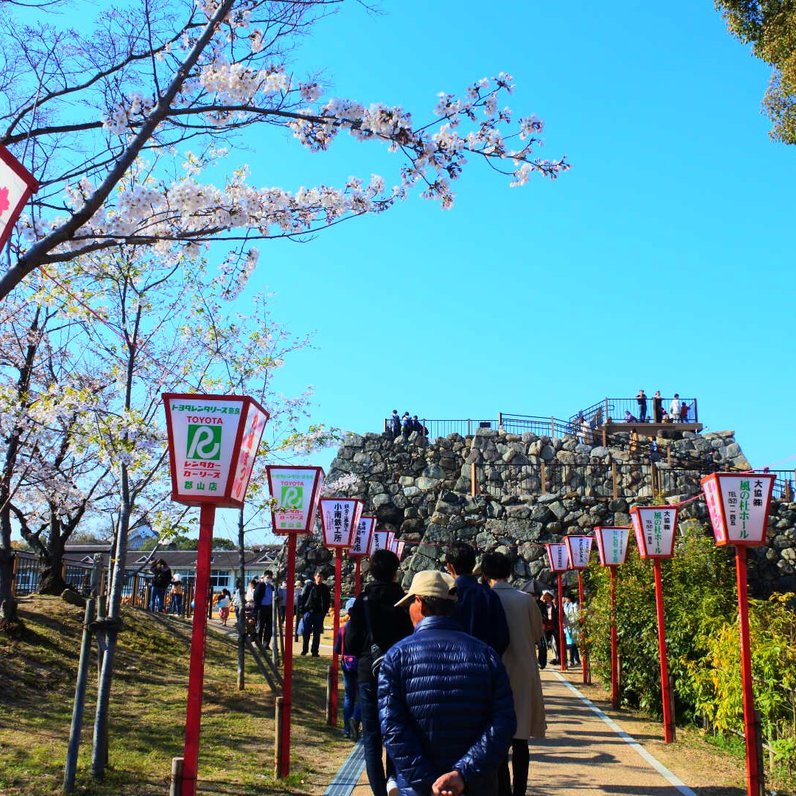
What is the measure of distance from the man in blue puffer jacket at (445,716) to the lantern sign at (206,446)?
239 centimetres

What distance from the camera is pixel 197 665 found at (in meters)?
5.04

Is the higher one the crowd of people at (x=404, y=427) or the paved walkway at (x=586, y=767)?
the crowd of people at (x=404, y=427)

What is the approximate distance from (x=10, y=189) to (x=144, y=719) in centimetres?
740

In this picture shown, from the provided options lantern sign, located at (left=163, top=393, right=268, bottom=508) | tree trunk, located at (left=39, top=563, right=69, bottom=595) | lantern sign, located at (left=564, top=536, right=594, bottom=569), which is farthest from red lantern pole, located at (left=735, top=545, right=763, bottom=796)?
tree trunk, located at (left=39, top=563, right=69, bottom=595)

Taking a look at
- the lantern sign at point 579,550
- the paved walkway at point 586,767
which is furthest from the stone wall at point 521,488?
the paved walkway at point 586,767

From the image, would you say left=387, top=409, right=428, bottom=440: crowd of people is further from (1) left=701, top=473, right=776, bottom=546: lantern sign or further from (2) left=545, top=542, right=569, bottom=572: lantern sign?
(1) left=701, top=473, right=776, bottom=546: lantern sign

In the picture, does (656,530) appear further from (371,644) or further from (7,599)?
(7,599)

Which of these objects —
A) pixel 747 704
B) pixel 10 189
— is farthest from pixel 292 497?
pixel 10 189

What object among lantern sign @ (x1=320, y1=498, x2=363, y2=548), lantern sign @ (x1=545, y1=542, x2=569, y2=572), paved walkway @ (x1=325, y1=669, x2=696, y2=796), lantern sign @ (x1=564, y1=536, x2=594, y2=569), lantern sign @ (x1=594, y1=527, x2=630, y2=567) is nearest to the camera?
paved walkway @ (x1=325, y1=669, x2=696, y2=796)

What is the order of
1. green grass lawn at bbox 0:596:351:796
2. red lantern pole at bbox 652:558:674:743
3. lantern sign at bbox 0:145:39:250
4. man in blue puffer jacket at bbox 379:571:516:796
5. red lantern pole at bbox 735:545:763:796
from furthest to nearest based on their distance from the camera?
red lantern pole at bbox 652:558:674:743
green grass lawn at bbox 0:596:351:796
red lantern pole at bbox 735:545:763:796
lantern sign at bbox 0:145:39:250
man in blue puffer jacket at bbox 379:571:516:796

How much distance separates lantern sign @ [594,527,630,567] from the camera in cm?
1271

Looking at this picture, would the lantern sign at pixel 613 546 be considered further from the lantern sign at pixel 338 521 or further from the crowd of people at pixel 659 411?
the crowd of people at pixel 659 411

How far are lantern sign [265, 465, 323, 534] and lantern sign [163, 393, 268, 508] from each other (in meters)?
4.03

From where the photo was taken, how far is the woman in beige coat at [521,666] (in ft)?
18.6
